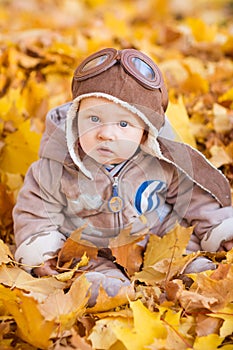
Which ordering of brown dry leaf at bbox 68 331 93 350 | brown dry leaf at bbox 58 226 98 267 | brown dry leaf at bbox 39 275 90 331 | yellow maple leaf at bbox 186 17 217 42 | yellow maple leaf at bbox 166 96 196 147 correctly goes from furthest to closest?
yellow maple leaf at bbox 186 17 217 42 → yellow maple leaf at bbox 166 96 196 147 → brown dry leaf at bbox 58 226 98 267 → brown dry leaf at bbox 39 275 90 331 → brown dry leaf at bbox 68 331 93 350

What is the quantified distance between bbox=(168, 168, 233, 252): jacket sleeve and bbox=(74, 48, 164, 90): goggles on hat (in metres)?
0.38

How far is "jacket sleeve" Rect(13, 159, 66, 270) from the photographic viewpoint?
1889 millimetres

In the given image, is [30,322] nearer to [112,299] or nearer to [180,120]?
[112,299]

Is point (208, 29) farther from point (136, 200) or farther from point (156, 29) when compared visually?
point (136, 200)

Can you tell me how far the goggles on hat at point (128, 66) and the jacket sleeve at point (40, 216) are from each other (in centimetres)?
35

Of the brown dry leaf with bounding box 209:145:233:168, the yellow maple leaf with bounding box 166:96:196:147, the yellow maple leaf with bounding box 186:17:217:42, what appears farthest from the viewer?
the yellow maple leaf with bounding box 186:17:217:42

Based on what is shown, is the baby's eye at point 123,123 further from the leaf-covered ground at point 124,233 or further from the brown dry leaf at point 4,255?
the brown dry leaf at point 4,255

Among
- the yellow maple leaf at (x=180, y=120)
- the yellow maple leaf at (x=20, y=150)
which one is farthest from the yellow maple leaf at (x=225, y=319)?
the yellow maple leaf at (x=20, y=150)

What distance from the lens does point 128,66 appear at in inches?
66.3

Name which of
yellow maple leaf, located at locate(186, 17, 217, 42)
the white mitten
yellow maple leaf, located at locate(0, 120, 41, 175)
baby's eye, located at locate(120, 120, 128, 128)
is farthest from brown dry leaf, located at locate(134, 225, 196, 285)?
yellow maple leaf, located at locate(186, 17, 217, 42)

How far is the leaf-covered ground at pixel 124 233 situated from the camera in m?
1.57

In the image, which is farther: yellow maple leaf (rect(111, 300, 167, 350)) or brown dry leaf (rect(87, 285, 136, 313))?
brown dry leaf (rect(87, 285, 136, 313))

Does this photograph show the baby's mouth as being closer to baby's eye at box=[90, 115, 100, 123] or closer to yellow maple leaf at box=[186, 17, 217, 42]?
baby's eye at box=[90, 115, 100, 123]

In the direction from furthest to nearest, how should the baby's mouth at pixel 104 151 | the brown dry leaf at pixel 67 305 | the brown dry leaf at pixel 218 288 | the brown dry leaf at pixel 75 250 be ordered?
the brown dry leaf at pixel 75 250 < the baby's mouth at pixel 104 151 < the brown dry leaf at pixel 218 288 < the brown dry leaf at pixel 67 305
